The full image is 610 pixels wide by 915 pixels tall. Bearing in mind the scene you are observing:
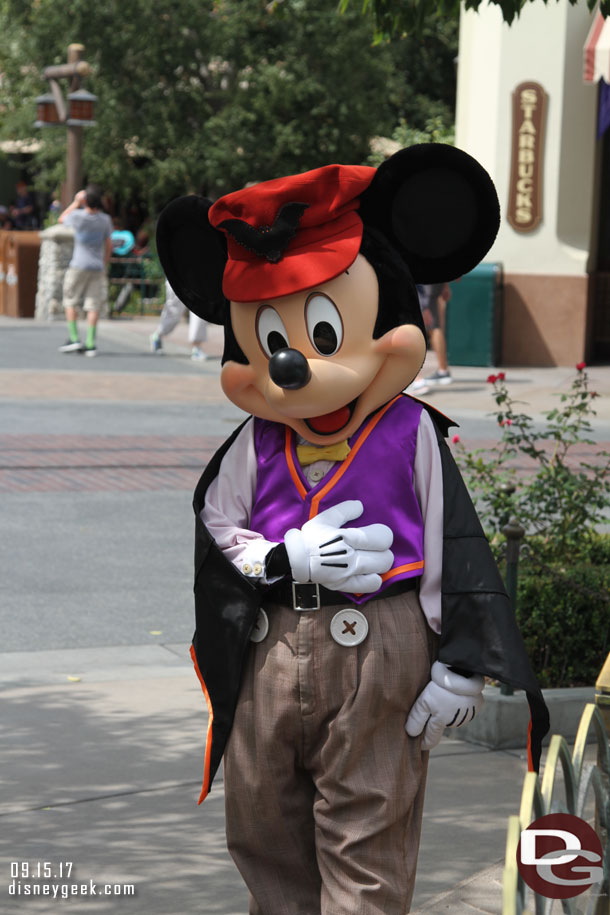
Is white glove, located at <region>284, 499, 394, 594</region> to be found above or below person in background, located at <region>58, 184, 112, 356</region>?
above

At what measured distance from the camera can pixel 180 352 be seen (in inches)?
715

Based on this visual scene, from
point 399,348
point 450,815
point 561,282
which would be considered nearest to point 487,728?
point 450,815

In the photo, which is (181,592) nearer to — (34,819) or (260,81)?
(34,819)

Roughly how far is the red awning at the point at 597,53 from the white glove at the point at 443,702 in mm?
13157

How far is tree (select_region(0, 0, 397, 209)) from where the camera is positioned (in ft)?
82.3

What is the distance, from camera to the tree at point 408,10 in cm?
541

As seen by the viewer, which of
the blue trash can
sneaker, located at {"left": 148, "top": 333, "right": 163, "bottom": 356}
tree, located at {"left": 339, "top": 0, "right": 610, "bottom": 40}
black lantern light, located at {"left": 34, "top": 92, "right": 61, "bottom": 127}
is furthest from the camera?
black lantern light, located at {"left": 34, "top": 92, "right": 61, "bottom": 127}

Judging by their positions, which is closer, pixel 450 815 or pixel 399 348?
pixel 399 348

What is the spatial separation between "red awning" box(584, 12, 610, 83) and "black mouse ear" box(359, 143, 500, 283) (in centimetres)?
1255

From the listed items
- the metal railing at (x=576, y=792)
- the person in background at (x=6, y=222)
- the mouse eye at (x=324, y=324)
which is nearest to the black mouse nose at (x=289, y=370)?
the mouse eye at (x=324, y=324)

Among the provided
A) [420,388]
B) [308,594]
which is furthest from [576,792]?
[420,388]

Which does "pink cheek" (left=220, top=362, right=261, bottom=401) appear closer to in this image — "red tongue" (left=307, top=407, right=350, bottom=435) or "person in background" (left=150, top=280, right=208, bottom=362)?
"red tongue" (left=307, top=407, right=350, bottom=435)

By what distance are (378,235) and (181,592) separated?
400cm

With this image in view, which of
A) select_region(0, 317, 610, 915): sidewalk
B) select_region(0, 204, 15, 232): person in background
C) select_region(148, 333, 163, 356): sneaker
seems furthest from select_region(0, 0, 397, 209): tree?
select_region(0, 317, 610, 915): sidewalk
